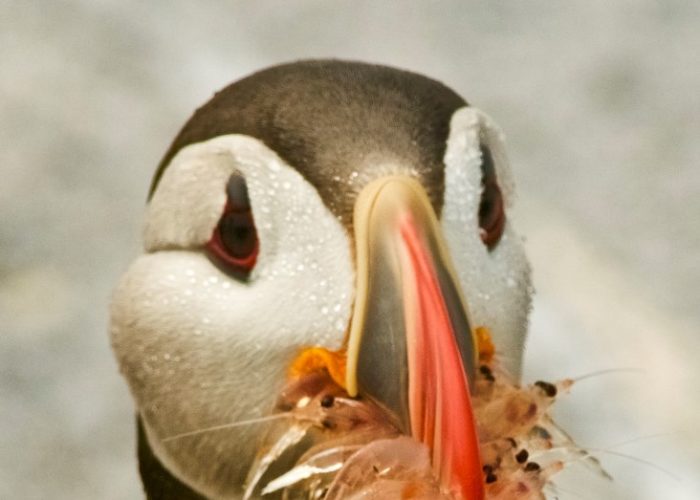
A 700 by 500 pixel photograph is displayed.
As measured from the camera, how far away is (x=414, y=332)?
79 cm

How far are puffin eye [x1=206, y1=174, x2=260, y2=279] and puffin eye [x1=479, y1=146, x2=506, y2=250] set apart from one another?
19cm

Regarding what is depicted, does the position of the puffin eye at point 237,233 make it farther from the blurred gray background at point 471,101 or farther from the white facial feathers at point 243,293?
the blurred gray background at point 471,101

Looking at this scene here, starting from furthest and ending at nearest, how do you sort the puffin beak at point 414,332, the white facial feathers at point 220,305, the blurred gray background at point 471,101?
the blurred gray background at point 471,101
the white facial feathers at point 220,305
the puffin beak at point 414,332

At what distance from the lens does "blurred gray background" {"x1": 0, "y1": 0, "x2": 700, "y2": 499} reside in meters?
2.16

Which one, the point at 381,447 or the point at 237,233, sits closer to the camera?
the point at 381,447

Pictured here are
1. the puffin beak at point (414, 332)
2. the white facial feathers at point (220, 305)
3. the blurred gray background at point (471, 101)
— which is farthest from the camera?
the blurred gray background at point (471, 101)

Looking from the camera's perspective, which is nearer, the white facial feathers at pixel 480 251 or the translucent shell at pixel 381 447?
the translucent shell at pixel 381 447

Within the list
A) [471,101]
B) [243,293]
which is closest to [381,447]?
[243,293]

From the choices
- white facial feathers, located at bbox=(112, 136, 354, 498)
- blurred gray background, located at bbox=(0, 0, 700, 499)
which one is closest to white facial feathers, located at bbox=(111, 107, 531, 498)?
white facial feathers, located at bbox=(112, 136, 354, 498)

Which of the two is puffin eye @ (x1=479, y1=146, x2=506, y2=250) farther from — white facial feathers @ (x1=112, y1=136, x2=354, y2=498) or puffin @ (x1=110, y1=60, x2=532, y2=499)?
white facial feathers @ (x1=112, y1=136, x2=354, y2=498)

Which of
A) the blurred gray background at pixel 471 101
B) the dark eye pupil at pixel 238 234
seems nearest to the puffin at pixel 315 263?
the dark eye pupil at pixel 238 234

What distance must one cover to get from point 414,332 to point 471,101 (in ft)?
5.25

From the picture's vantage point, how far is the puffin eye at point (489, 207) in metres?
0.96

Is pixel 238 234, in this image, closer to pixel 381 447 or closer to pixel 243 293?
pixel 243 293
